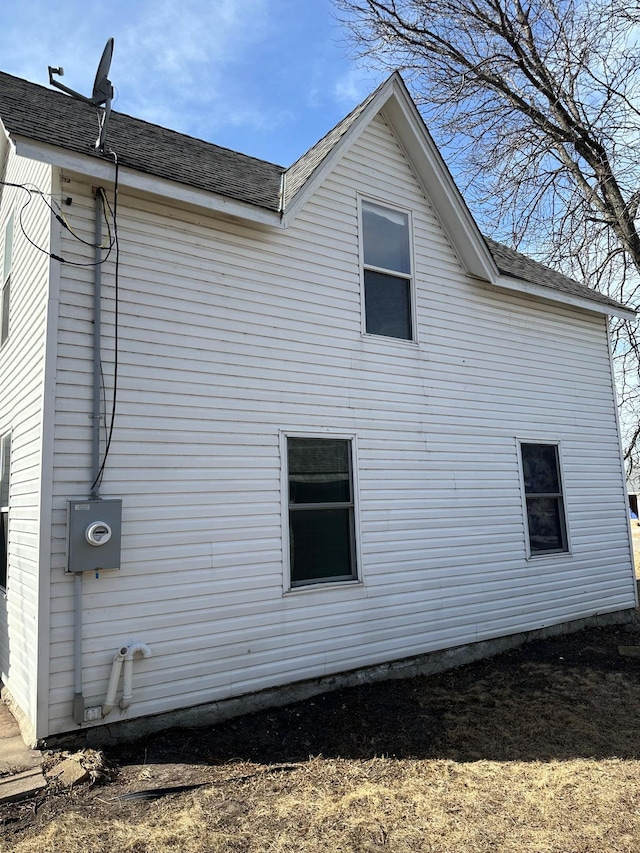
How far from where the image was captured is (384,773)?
422cm

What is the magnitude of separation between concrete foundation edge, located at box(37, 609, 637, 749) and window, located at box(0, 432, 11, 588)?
2.31 m

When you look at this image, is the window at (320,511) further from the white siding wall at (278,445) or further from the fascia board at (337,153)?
the fascia board at (337,153)

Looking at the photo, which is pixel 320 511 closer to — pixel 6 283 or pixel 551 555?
pixel 551 555

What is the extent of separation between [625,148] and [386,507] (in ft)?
28.7

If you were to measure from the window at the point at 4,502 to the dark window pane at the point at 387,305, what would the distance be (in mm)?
4286

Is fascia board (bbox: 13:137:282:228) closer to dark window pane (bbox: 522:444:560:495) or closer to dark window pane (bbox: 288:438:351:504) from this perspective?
dark window pane (bbox: 288:438:351:504)

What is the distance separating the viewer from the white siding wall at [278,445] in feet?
16.0

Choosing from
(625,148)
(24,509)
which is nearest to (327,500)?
(24,509)

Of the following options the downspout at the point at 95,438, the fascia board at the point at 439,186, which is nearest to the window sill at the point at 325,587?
the downspout at the point at 95,438

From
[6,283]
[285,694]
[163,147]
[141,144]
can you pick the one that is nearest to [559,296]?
[163,147]

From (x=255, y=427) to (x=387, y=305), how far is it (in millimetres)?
2570

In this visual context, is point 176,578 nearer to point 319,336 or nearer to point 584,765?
point 319,336

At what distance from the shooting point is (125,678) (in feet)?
15.0

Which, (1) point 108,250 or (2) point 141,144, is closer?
(1) point 108,250
